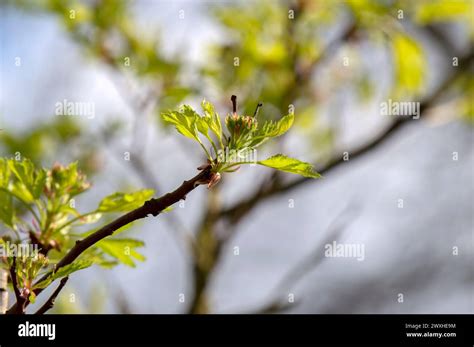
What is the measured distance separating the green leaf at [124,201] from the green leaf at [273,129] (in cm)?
18

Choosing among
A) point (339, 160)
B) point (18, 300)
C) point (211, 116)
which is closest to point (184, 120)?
point (211, 116)

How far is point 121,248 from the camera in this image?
0.90 m

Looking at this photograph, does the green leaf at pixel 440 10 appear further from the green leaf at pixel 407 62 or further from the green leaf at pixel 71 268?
the green leaf at pixel 71 268

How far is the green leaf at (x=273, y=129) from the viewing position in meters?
0.76

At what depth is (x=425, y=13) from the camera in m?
2.65

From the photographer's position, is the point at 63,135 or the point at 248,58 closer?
the point at 248,58

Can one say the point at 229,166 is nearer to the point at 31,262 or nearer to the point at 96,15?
the point at 31,262

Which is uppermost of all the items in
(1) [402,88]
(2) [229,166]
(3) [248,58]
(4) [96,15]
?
(4) [96,15]

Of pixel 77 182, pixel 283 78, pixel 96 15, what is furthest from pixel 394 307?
pixel 77 182

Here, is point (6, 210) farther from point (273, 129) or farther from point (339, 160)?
point (339, 160)

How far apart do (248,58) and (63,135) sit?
116cm

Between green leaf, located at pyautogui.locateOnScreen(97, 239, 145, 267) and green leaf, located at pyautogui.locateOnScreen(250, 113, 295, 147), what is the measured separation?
24 cm
